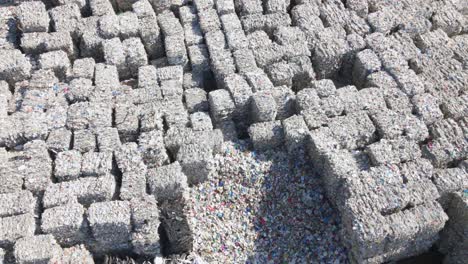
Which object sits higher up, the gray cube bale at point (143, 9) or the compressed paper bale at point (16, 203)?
the gray cube bale at point (143, 9)

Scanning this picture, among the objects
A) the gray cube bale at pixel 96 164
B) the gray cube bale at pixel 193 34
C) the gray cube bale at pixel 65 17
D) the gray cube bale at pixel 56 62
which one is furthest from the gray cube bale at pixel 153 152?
the gray cube bale at pixel 65 17

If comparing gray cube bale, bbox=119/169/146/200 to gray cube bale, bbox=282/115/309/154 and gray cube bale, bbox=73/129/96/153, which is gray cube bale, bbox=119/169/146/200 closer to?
gray cube bale, bbox=73/129/96/153

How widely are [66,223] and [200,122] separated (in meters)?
2.19

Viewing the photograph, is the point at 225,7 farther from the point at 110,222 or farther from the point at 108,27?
the point at 110,222

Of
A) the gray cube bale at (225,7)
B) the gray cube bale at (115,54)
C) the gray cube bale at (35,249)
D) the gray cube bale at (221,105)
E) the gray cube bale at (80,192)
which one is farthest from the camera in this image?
the gray cube bale at (225,7)

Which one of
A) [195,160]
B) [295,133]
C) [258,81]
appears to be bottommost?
[195,160]

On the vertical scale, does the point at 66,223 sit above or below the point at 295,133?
below

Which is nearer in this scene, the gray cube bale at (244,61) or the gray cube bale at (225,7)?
the gray cube bale at (244,61)

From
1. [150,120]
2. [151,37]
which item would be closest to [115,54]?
[151,37]

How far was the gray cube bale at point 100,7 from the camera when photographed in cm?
847

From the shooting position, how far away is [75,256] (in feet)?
20.6

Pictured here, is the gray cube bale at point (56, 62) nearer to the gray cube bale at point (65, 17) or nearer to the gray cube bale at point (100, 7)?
the gray cube bale at point (65, 17)

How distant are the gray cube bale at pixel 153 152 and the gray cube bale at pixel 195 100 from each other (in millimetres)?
816

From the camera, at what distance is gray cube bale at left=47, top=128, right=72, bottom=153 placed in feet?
22.8
